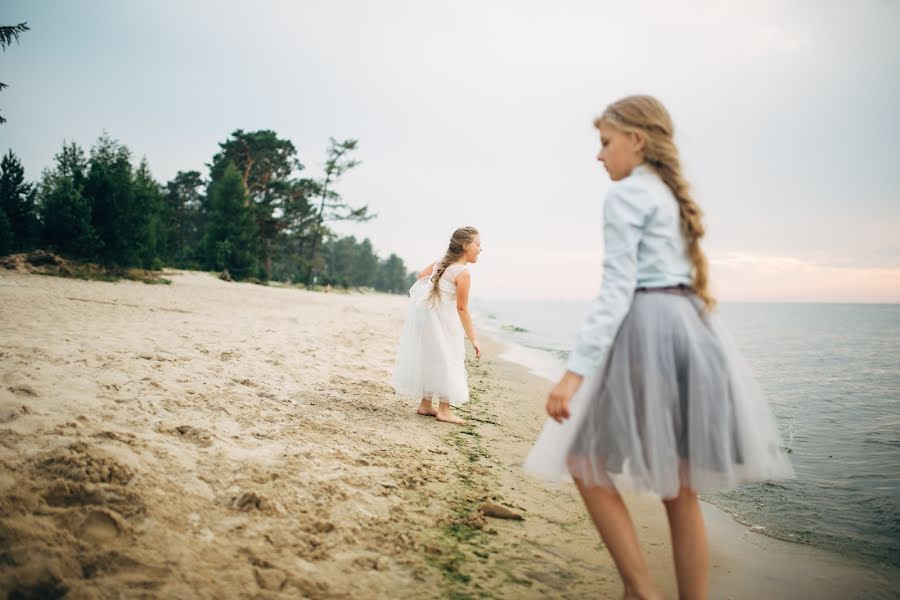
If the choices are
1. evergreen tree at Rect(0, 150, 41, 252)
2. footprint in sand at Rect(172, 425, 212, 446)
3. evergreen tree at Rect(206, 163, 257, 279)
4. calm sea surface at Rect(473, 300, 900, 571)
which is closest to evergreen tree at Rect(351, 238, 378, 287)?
evergreen tree at Rect(206, 163, 257, 279)

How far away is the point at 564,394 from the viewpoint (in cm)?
184

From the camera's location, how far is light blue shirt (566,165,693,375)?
180 centimetres

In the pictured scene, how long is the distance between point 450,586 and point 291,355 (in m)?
5.42

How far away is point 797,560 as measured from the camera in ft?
9.96

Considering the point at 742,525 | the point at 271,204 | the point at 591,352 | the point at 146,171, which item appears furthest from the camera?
the point at 271,204

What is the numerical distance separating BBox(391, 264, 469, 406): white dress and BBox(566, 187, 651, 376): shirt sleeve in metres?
3.50

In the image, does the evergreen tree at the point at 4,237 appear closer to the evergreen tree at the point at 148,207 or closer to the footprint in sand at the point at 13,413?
the evergreen tree at the point at 148,207

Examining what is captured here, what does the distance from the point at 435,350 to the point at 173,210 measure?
42123 mm

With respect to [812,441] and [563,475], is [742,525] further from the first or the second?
[812,441]

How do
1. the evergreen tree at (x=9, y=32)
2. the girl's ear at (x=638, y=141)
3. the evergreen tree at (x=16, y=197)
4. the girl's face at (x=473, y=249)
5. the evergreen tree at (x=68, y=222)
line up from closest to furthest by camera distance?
the girl's ear at (x=638, y=141) < the girl's face at (x=473, y=249) < the evergreen tree at (x=9, y=32) < the evergreen tree at (x=68, y=222) < the evergreen tree at (x=16, y=197)

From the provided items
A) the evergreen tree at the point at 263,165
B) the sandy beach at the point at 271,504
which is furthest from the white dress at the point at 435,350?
the evergreen tree at the point at 263,165

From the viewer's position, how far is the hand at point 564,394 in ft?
6.01

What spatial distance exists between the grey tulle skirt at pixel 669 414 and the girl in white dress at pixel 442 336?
11.1ft

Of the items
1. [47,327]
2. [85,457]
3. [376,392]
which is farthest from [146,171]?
[85,457]
